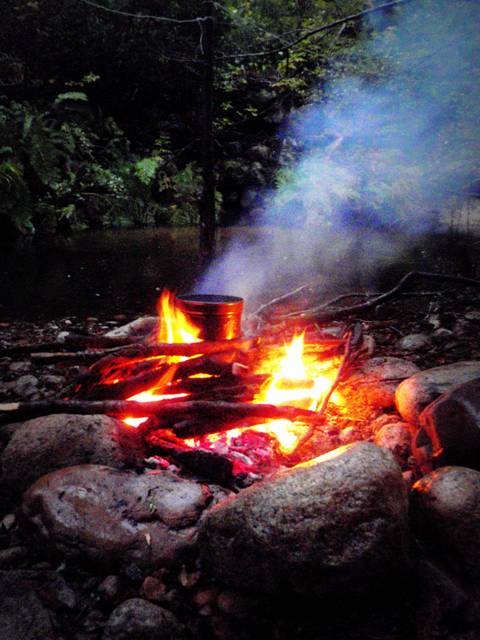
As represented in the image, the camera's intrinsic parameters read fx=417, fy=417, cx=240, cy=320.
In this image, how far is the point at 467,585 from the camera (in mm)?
1875

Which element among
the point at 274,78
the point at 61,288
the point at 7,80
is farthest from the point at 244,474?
the point at 7,80

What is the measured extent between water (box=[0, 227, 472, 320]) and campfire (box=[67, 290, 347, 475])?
3352 millimetres

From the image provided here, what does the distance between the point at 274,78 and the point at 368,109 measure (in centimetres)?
733

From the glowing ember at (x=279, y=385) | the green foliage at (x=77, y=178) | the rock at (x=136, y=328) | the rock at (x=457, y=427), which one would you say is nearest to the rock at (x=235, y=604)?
the glowing ember at (x=279, y=385)

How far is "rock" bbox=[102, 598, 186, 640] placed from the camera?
5.67ft

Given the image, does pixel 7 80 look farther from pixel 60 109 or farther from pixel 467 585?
pixel 467 585

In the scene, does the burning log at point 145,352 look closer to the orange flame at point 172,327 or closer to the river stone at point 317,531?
the orange flame at point 172,327

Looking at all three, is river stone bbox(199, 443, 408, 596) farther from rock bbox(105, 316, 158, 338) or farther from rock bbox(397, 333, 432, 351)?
rock bbox(105, 316, 158, 338)

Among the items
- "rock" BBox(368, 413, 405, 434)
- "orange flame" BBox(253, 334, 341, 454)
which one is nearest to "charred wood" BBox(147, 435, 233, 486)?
"orange flame" BBox(253, 334, 341, 454)

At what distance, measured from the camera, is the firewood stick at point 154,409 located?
3.00m

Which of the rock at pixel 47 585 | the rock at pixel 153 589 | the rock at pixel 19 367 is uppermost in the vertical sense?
the rock at pixel 19 367

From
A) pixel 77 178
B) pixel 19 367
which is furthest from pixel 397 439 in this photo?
pixel 77 178

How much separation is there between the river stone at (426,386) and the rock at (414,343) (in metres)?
1.46

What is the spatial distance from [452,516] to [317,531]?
2.27ft
